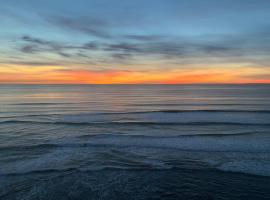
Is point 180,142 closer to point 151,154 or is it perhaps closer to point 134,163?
point 151,154

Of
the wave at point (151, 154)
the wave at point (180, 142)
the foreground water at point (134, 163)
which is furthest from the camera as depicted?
the wave at point (180, 142)

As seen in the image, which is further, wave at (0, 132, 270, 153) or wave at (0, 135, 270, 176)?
wave at (0, 132, 270, 153)

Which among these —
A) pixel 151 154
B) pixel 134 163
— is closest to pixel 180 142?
pixel 151 154

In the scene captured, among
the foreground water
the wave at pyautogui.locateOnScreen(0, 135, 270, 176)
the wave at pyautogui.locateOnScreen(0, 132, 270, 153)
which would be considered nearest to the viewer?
the foreground water

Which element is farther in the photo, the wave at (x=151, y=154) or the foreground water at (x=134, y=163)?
the wave at (x=151, y=154)

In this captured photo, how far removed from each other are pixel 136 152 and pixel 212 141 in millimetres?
5296

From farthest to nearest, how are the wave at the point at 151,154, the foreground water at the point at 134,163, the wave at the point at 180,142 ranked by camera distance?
1. the wave at the point at 180,142
2. the wave at the point at 151,154
3. the foreground water at the point at 134,163

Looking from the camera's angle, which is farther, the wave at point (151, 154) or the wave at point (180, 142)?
the wave at point (180, 142)

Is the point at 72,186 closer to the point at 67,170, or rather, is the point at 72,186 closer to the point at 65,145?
the point at 67,170

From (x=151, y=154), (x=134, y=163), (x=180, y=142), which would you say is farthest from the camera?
(x=180, y=142)

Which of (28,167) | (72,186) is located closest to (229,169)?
(72,186)

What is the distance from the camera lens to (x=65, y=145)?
43.6 ft

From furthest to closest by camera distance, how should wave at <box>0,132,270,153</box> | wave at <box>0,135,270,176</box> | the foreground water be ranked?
wave at <box>0,132,270,153</box>
wave at <box>0,135,270,176</box>
the foreground water

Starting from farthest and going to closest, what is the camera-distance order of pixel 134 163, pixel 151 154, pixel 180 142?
pixel 180 142
pixel 151 154
pixel 134 163
